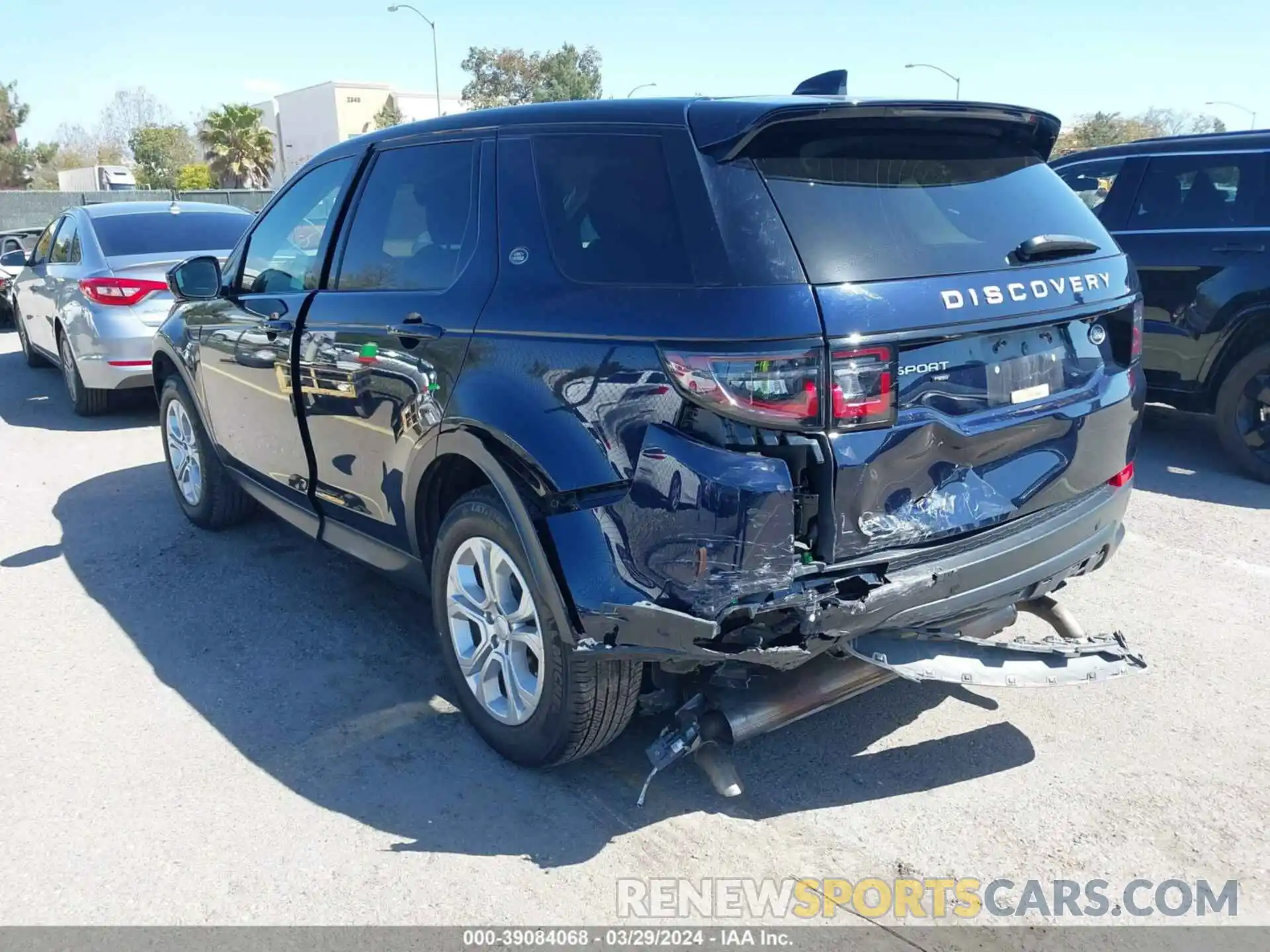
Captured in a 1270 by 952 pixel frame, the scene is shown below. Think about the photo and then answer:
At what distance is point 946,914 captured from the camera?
2607 mm

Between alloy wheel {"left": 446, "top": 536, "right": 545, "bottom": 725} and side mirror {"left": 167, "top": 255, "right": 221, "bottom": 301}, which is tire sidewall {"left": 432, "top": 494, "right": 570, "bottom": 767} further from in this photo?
side mirror {"left": 167, "top": 255, "right": 221, "bottom": 301}

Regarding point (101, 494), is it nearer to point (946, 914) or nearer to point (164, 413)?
point (164, 413)

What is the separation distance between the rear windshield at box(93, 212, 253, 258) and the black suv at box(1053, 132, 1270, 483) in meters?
7.04

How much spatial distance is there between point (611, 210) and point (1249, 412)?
494cm

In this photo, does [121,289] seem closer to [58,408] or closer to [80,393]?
[80,393]

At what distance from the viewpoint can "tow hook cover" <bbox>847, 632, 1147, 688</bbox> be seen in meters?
2.71

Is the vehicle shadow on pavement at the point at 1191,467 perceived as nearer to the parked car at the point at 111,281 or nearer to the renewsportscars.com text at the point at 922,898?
the renewsportscars.com text at the point at 922,898

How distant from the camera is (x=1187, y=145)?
21.6 ft

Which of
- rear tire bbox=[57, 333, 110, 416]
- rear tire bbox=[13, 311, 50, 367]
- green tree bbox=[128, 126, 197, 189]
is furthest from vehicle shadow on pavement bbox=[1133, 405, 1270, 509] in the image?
green tree bbox=[128, 126, 197, 189]

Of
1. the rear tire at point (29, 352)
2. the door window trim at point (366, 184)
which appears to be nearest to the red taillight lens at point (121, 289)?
the rear tire at point (29, 352)

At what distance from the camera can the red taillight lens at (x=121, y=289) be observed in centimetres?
803

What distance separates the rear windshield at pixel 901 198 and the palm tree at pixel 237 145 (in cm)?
5633

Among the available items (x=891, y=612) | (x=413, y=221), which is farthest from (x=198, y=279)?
(x=891, y=612)

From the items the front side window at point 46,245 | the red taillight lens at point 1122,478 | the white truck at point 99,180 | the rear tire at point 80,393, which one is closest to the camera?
the red taillight lens at point 1122,478
